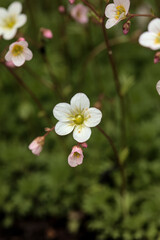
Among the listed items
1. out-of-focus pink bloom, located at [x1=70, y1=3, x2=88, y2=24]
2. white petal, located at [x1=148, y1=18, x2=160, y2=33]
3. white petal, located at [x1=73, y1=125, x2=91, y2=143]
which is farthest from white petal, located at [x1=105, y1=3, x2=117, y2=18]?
out-of-focus pink bloom, located at [x1=70, y1=3, x2=88, y2=24]

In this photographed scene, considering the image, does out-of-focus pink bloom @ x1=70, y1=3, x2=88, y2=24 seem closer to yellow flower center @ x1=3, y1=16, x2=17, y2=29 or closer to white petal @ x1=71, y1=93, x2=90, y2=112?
yellow flower center @ x1=3, y1=16, x2=17, y2=29

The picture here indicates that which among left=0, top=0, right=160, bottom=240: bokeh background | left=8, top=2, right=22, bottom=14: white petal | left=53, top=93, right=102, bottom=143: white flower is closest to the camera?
left=53, top=93, right=102, bottom=143: white flower

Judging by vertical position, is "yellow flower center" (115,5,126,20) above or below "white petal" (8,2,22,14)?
below

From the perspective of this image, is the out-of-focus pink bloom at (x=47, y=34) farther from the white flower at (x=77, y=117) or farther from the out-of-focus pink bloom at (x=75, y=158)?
the out-of-focus pink bloom at (x=75, y=158)

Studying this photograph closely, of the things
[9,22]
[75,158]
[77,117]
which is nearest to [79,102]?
[77,117]

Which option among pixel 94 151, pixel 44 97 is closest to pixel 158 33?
pixel 94 151

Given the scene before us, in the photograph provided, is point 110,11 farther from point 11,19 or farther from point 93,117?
point 11,19

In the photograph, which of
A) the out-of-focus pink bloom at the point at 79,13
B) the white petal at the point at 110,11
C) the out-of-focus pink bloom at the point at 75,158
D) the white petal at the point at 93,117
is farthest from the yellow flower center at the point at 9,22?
the out-of-focus pink bloom at the point at 75,158
